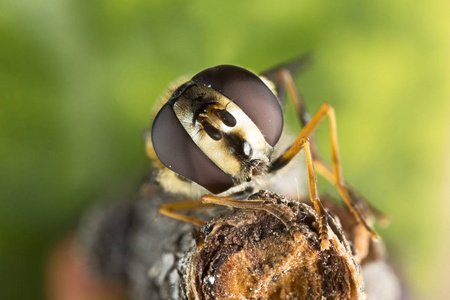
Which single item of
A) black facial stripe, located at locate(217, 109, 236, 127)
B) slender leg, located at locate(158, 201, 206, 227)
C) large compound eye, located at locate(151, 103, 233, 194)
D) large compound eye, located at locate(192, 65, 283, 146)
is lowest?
slender leg, located at locate(158, 201, 206, 227)

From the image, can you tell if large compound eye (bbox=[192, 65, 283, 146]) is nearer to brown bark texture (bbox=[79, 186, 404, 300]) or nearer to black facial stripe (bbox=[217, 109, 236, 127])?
black facial stripe (bbox=[217, 109, 236, 127])

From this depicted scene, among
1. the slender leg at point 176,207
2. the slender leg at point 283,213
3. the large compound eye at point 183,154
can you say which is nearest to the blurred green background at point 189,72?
the slender leg at point 176,207

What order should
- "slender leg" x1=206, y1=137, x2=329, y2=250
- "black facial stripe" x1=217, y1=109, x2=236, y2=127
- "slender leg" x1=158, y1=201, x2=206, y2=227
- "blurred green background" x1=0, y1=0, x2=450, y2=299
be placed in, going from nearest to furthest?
"slender leg" x1=206, y1=137, x2=329, y2=250
"black facial stripe" x1=217, y1=109, x2=236, y2=127
"slender leg" x1=158, y1=201, x2=206, y2=227
"blurred green background" x1=0, y1=0, x2=450, y2=299

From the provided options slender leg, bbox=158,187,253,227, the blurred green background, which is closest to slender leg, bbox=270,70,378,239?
slender leg, bbox=158,187,253,227

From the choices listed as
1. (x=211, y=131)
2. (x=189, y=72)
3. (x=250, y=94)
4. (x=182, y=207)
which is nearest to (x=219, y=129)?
(x=211, y=131)

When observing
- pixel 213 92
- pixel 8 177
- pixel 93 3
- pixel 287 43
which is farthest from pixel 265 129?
pixel 8 177

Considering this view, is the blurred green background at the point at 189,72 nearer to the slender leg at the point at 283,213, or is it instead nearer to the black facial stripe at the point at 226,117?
the black facial stripe at the point at 226,117

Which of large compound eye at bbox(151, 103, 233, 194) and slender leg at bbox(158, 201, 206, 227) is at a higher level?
large compound eye at bbox(151, 103, 233, 194)

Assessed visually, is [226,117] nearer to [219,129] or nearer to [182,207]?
[219,129]
